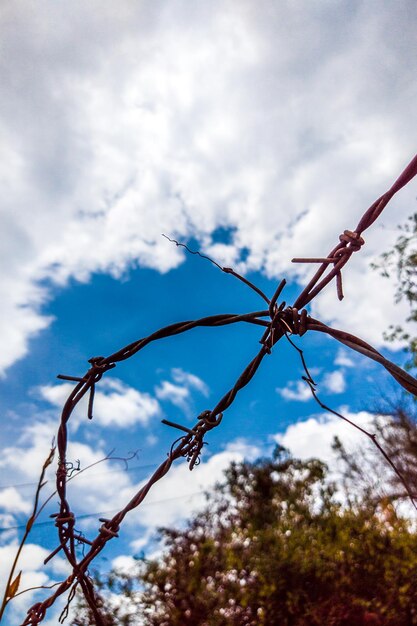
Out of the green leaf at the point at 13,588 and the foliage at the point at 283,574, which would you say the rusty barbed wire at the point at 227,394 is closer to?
the green leaf at the point at 13,588

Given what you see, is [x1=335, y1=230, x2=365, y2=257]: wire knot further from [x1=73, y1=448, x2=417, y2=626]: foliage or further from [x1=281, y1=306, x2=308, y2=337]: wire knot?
[x1=73, y1=448, x2=417, y2=626]: foliage

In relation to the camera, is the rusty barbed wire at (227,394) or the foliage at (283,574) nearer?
the rusty barbed wire at (227,394)

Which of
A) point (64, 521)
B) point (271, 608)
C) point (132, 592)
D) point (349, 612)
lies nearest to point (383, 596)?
point (349, 612)

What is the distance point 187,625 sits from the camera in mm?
3875

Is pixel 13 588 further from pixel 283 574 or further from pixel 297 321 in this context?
pixel 283 574

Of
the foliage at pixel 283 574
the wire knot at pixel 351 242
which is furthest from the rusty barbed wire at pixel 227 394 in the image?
the foliage at pixel 283 574

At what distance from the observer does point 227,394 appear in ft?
Result: 2.38

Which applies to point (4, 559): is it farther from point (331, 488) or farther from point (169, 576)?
point (331, 488)

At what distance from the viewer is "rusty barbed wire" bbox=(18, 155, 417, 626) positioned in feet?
1.94

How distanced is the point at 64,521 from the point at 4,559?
5.49 feet

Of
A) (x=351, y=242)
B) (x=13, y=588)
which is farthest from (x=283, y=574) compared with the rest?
(x=351, y=242)

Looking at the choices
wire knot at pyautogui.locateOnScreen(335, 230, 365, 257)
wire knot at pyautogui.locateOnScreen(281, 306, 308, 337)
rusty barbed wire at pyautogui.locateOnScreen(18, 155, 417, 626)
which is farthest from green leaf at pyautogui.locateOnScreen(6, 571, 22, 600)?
wire knot at pyautogui.locateOnScreen(335, 230, 365, 257)

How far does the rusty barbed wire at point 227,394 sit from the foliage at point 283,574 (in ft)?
10.9

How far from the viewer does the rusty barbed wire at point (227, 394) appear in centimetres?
59
